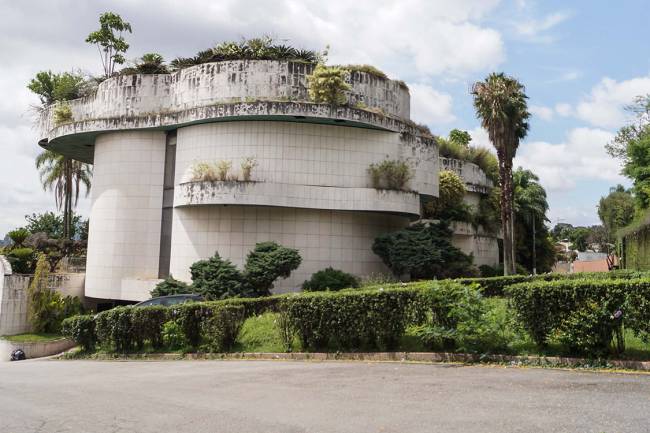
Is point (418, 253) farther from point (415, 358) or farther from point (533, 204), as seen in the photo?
point (533, 204)

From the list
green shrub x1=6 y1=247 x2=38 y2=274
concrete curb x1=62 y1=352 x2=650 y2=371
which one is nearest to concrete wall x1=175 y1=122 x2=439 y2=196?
green shrub x1=6 y1=247 x2=38 y2=274

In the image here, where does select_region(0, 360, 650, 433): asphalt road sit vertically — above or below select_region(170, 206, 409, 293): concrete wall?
below

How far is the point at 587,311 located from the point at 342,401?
4.89m

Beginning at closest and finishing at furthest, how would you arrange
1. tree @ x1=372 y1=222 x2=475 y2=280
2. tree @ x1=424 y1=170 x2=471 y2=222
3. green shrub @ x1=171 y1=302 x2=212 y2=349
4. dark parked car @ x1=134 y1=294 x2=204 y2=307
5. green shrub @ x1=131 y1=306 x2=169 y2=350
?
green shrub @ x1=171 y1=302 x2=212 y2=349
green shrub @ x1=131 y1=306 x2=169 y2=350
dark parked car @ x1=134 y1=294 x2=204 y2=307
tree @ x1=372 y1=222 x2=475 y2=280
tree @ x1=424 y1=170 x2=471 y2=222

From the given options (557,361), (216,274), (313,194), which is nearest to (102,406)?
(557,361)

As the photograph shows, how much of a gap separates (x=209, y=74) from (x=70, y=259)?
1273cm

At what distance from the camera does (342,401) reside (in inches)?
321

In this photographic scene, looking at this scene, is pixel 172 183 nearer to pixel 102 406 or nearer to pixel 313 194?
pixel 313 194

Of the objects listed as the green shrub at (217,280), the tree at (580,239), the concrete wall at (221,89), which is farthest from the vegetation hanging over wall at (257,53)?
the tree at (580,239)

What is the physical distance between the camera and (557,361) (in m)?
10.2

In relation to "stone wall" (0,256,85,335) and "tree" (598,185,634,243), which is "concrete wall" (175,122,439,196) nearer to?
"stone wall" (0,256,85,335)

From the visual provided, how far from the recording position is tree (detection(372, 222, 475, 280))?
902 inches

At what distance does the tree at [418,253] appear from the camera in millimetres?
22906

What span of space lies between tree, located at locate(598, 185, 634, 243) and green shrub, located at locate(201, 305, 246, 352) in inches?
1974
